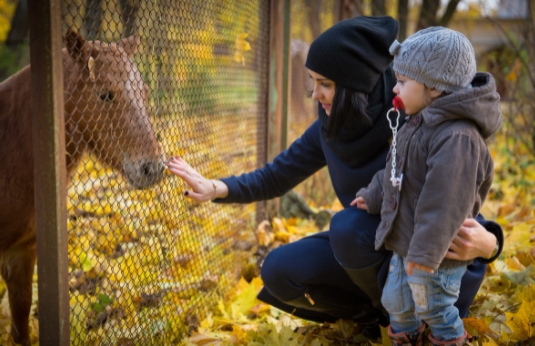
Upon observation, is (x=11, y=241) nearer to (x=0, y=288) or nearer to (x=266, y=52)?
(x=0, y=288)

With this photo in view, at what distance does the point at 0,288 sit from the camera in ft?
13.3

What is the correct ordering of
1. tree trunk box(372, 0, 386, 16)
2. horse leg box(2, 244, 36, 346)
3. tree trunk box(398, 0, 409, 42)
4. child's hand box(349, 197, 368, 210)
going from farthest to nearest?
tree trunk box(372, 0, 386, 16), tree trunk box(398, 0, 409, 42), horse leg box(2, 244, 36, 346), child's hand box(349, 197, 368, 210)

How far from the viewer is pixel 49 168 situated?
206cm

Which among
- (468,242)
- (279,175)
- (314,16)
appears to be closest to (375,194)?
(468,242)

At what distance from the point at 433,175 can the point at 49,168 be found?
144 centimetres

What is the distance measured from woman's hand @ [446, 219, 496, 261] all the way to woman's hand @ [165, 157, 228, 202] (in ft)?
4.17

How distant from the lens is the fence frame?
1985mm

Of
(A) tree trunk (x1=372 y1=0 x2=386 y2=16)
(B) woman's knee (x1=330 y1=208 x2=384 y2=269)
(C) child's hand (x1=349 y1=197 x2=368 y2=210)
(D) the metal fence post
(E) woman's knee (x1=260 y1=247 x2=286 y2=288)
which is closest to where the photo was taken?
(D) the metal fence post

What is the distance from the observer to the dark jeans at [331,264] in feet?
8.31

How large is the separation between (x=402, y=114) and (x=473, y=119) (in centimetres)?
66

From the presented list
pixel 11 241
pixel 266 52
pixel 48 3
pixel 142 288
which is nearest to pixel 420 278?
pixel 142 288

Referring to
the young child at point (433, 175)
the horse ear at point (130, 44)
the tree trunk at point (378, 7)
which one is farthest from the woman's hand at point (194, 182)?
the tree trunk at point (378, 7)

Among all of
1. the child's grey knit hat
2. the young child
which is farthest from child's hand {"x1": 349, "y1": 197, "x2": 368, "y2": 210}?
the child's grey knit hat

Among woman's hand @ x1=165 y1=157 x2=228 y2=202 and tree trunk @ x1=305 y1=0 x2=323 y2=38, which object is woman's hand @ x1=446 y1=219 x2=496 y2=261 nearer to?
A: woman's hand @ x1=165 y1=157 x2=228 y2=202
